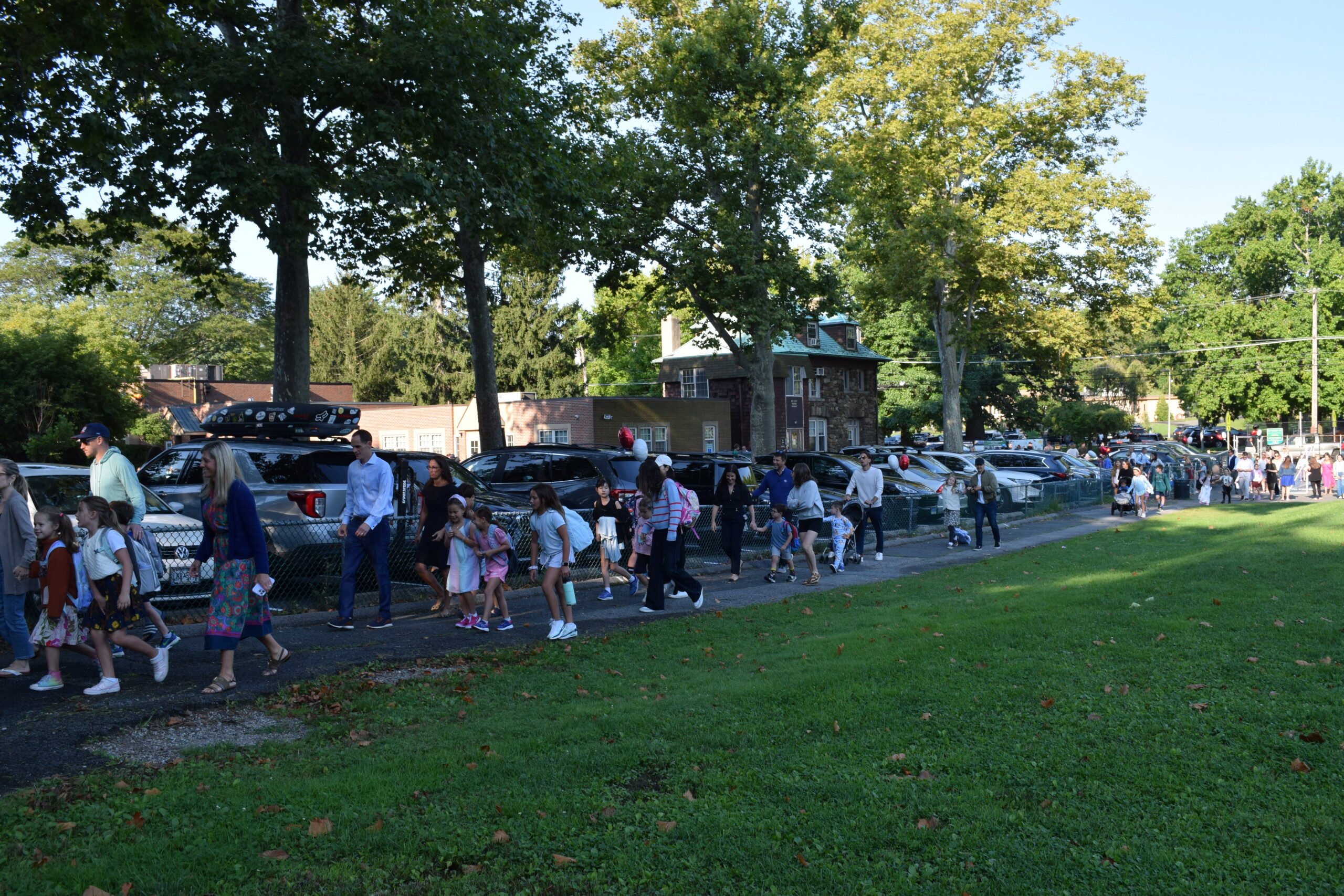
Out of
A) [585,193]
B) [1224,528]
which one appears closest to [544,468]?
[585,193]

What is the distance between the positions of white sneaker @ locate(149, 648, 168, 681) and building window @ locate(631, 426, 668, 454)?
3902cm

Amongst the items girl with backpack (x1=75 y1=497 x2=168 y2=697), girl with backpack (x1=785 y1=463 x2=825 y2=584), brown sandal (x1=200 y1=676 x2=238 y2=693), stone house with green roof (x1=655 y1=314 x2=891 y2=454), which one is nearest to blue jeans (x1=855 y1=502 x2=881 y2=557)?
girl with backpack (x1=785 y1=463 x2=825 y2=584)

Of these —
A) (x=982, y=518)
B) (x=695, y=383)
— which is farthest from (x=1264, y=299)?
(x=982, y=518)

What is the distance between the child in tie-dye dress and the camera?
35.8 ft

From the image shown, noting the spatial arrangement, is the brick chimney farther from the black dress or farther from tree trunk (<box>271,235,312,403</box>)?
the black dress

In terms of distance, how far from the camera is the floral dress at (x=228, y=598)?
7789mm

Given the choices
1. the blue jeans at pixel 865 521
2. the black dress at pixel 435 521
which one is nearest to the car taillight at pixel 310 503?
the black dress at pixel 435 521

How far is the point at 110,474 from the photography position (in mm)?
9242

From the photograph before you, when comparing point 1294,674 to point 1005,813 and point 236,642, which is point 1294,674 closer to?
point 1005,813

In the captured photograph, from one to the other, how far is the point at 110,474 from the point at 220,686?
2.54 metres

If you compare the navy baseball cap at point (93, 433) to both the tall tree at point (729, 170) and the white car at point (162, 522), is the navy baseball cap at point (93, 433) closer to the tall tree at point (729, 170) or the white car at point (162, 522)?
the white car at point (162, 522)

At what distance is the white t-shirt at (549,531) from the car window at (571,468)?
507 centimetres

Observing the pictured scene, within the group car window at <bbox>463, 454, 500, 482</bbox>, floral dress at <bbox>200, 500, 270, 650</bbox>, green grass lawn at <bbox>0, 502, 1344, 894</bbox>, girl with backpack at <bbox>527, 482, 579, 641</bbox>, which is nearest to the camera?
green grass lawn at <bbox>0, 502, 1344, 894</bbox>

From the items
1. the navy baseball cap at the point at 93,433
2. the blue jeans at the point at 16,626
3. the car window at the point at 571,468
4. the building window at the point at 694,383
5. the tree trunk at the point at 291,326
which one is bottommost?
the blue jeans at the point at 16,626
